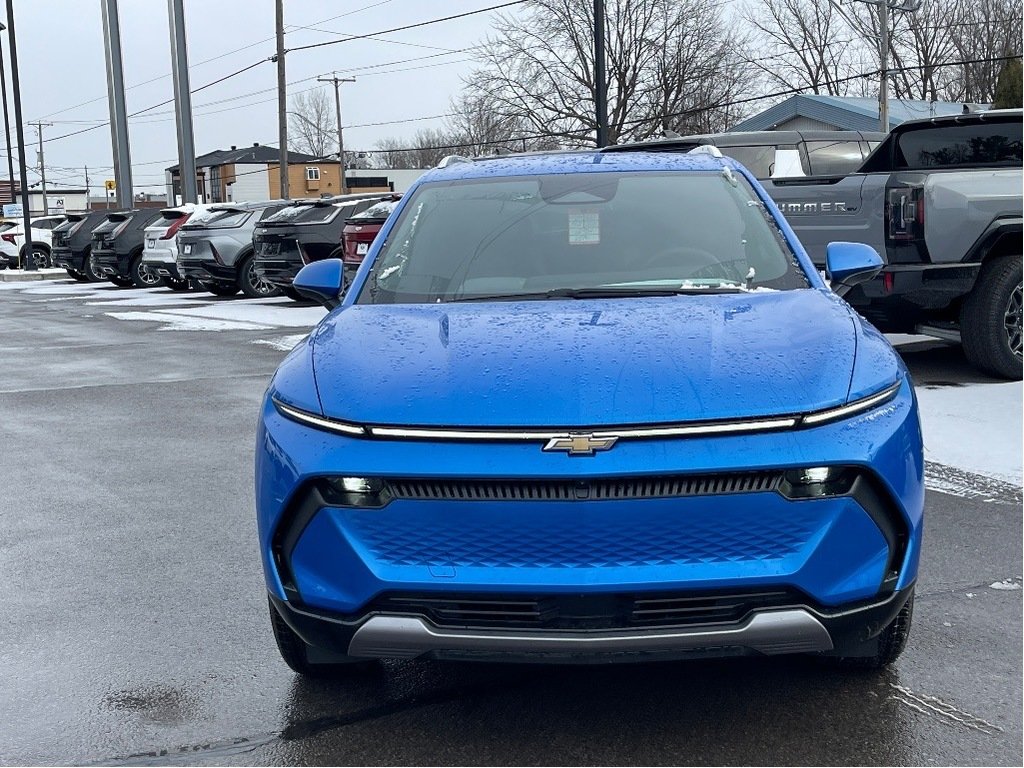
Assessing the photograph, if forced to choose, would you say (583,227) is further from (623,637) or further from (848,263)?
(623,637)

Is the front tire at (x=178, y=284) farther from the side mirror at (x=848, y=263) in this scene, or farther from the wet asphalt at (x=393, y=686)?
the side mirror at (x=848, y=263)

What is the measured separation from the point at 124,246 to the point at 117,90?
14.0 meters

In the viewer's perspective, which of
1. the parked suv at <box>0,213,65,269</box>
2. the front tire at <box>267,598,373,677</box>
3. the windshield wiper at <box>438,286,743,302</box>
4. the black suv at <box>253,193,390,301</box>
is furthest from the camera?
the parked suv at <box>0,213,65,269</box>

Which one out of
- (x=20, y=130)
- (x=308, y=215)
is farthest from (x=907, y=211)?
(x=20, y=130)

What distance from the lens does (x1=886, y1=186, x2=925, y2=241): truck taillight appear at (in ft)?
26.3

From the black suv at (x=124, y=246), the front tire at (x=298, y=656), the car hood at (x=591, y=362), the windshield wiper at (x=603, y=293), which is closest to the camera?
the car hood at (x=591, y=362)

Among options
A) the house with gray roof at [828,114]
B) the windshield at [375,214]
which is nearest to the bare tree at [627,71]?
the house with gray roof at [828,114]

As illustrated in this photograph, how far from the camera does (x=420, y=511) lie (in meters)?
2.86

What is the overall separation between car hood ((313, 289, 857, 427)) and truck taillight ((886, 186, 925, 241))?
15.1 feet

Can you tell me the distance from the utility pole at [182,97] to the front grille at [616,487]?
33.6 m

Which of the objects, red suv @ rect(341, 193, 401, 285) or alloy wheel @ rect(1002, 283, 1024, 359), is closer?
alloy wheel @ rect(1002, 283, 1024, 359)

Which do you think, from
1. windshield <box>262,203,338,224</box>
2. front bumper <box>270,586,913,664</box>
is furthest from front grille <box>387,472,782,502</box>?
windshield <box>262,203,338,224</box>

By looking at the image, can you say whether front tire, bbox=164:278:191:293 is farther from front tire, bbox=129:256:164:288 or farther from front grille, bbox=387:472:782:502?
front grille, bbox=387:472:782:502

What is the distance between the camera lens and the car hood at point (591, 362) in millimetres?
2941
